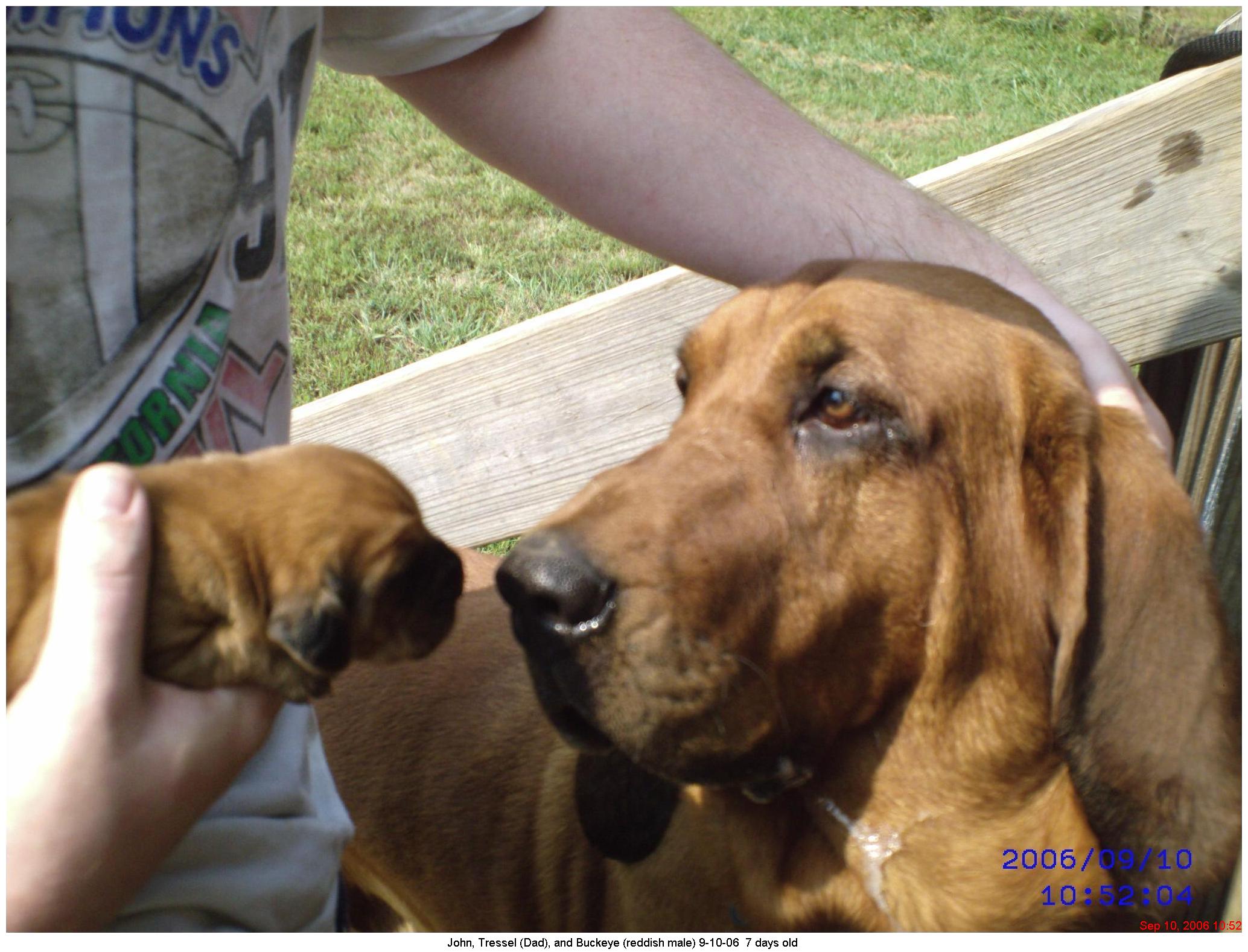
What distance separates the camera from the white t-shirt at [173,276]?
5.67 ft

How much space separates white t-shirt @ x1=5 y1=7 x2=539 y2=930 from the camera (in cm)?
173

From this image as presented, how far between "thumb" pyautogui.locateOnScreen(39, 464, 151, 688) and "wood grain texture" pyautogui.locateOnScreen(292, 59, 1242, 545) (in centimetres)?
209

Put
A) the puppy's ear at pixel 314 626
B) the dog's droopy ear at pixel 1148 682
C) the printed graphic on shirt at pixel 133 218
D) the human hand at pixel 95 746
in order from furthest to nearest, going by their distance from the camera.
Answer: the dog's droopy ear at pixel 1148 682 → the puppy's ear at pixel 314 626 → the printed graphic on shirt at pixel 133 218 → the human hand at pixel 95 746

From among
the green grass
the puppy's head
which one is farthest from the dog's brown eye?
the green grass

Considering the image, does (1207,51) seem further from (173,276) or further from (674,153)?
(173,276)

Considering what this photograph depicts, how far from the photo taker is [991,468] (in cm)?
218

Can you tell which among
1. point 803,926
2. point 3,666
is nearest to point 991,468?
point 803,926

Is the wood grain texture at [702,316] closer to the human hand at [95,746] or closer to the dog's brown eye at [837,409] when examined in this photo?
the dog's brown eye at [837,409]

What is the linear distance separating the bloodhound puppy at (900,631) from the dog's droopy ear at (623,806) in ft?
0.03

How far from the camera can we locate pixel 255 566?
193cm

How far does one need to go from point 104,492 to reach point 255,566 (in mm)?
332

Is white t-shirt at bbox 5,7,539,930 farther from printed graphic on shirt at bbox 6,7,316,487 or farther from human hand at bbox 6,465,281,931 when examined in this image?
human hand at bbox 6,465,281,931

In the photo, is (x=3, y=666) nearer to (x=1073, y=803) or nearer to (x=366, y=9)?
(x=366, y=9)

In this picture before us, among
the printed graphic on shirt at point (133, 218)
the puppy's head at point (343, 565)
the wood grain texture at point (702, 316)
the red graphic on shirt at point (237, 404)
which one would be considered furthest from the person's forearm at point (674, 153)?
the puppy's head at point (343, 565)
